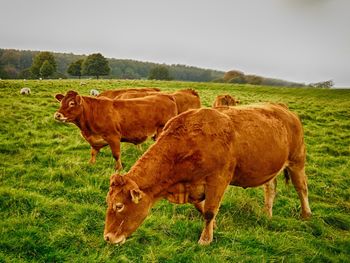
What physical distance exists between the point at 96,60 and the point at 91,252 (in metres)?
79.5

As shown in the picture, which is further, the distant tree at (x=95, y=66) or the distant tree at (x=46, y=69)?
the distant tree at (x=95, y=66)

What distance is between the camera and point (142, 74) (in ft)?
472

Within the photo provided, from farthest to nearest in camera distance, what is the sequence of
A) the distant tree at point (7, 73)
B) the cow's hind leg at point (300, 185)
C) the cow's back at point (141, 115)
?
the distant tree at point (7, 73), the cow's back at point (141, 115), the cow's hind leg at point (300, 185)

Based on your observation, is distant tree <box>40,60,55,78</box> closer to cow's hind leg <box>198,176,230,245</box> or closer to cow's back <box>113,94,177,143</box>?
cow's back <box>113,94,177,143</box>

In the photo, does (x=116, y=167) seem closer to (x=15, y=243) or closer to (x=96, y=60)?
(x=15, y=243)

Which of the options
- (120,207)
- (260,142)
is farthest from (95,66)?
(120,207)

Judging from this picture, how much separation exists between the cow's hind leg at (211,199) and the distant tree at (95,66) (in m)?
78.4

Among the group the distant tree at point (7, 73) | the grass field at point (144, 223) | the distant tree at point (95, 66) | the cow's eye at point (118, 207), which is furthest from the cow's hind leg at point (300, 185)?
the distant tree at point (7, 73)

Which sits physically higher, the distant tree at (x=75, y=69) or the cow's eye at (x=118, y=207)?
the cow's eye at (x=118, y=207)

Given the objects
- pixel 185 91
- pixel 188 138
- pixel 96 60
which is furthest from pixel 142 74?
pixel 188 138

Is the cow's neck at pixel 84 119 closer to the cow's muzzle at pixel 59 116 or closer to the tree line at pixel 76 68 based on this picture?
the cow's muzzle at pixel 59 116

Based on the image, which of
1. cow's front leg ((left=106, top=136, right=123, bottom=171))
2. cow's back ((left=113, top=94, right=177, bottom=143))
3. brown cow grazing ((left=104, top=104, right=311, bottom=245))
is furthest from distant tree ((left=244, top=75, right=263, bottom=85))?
brown cow grazing ((left=104, top=104, right=311, bottom=245))

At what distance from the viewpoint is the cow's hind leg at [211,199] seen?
523cm

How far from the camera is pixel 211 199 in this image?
17.3ft
